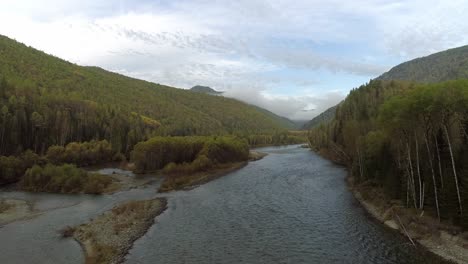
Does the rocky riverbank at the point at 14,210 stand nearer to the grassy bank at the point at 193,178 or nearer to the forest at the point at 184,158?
the grassy bank at the point at 193,178

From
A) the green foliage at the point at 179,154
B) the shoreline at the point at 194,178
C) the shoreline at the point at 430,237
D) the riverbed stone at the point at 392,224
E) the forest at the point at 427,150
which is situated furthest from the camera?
the green foliage at the point at 179,154

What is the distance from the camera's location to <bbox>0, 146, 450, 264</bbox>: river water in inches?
1556

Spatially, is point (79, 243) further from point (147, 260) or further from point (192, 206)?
point (192, 206)

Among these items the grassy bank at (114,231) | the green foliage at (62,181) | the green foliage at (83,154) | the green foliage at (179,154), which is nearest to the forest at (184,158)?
the green foliage at (179,154)

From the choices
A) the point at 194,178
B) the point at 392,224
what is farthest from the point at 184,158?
the point at 392,224

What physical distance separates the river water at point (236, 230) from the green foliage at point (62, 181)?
14.3 ft

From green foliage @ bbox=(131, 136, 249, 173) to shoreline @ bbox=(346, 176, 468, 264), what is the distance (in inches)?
2548

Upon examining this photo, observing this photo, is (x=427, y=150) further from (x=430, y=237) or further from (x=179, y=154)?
(x=179, y=154)

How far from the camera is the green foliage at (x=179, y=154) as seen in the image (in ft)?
365

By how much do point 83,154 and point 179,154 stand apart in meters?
32.5

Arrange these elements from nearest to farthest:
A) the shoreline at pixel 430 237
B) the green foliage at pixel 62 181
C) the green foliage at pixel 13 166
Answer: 1. the shoreline at pixel 430 237
2. the green foliage at pixel 62 181
3. the green foliage at pixel 13 166

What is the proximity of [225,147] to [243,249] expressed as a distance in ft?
309

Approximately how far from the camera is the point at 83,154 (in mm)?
124250

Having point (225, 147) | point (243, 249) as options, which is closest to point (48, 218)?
point (243, 249)
